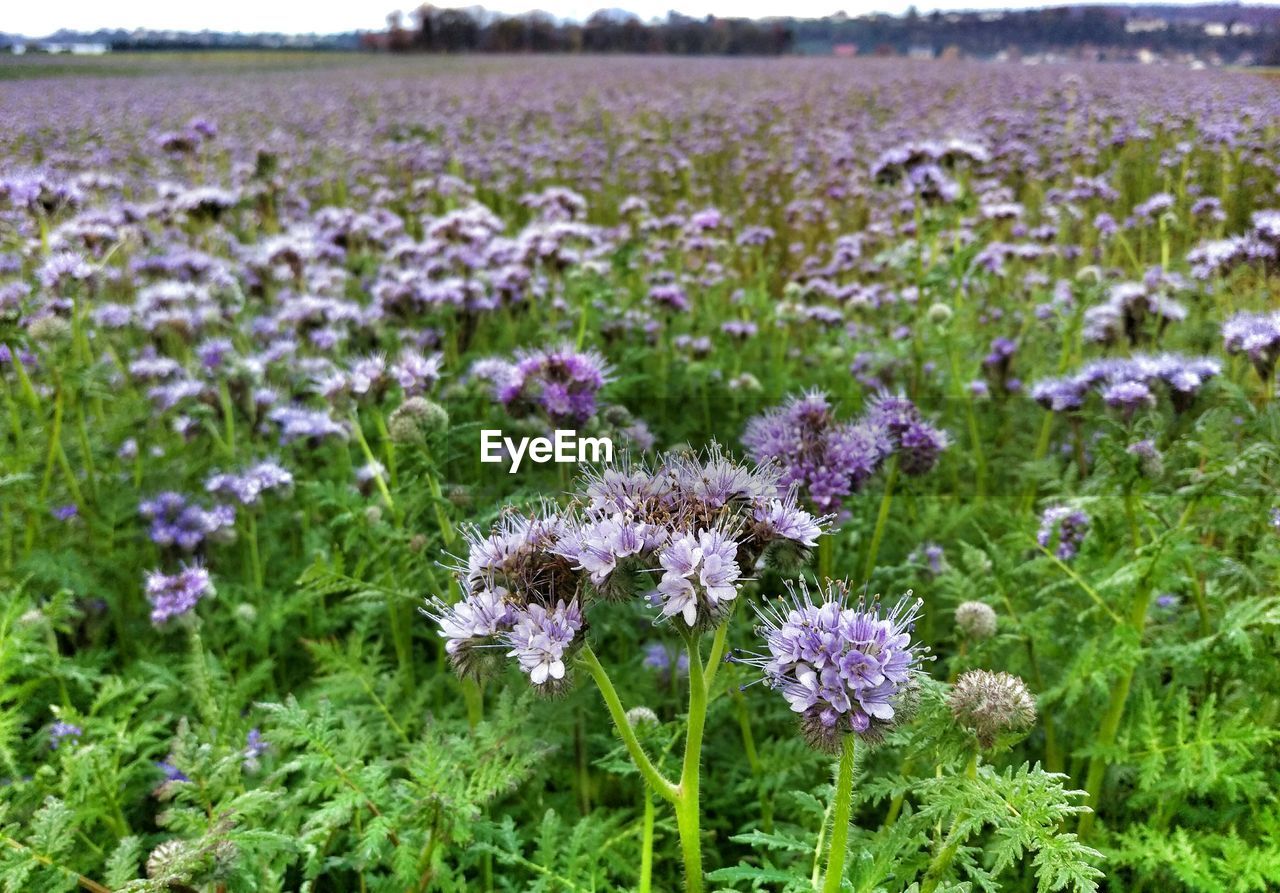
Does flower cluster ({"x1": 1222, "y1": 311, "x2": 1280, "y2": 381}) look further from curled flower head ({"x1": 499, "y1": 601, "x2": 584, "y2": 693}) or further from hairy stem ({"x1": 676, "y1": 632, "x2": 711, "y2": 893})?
curled flower head ({"x1": 499, "y1": 601, "x2": 584, "y2": 693})

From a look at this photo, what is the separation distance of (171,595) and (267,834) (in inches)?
59.7

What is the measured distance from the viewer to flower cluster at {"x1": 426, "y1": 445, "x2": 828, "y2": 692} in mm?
1334

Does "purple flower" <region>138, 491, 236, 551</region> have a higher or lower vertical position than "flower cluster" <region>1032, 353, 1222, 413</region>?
lower

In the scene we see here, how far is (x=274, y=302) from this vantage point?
218 inches

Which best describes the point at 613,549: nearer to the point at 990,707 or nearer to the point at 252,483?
the point at 990,707

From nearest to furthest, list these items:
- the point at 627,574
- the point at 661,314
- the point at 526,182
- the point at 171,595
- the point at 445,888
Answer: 1. the point at 627,574
2. the point at 445,888
3. the point at 171,595
4. the point at 661,314
5. the point at 526,182

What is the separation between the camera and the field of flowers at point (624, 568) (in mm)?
1477

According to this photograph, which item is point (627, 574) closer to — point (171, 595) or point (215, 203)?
point (171, 595)

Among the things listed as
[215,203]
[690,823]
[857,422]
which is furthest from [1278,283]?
[215,203]

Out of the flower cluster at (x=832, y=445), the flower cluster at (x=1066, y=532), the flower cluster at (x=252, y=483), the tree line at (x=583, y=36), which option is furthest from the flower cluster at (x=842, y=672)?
the tree line at (x=583, y=36)

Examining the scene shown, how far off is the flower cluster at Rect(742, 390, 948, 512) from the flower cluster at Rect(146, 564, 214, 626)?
1845 millimetres

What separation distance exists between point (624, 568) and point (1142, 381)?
216 centimetres

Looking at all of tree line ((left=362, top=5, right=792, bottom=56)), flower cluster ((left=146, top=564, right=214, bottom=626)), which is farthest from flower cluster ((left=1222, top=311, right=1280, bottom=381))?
tree line ((left=362, top=5, right=792, bottom=56))

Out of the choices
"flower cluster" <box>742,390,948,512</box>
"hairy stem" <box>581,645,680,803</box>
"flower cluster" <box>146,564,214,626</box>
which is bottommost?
"flower cluster" <box>146,564,214,626</box>
